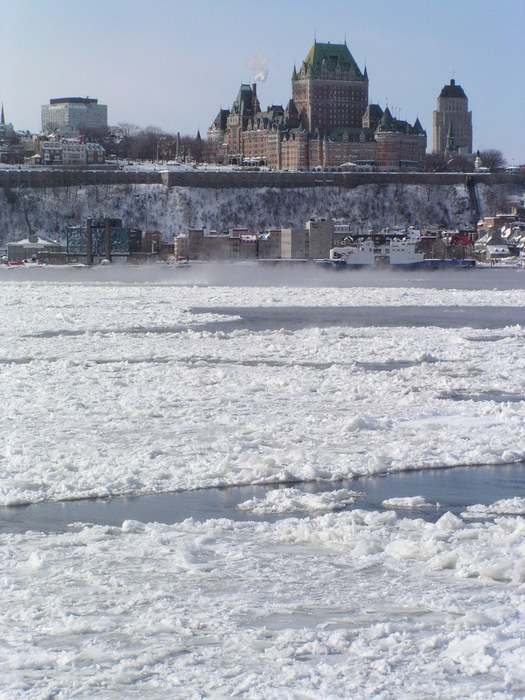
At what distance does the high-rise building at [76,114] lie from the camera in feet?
503

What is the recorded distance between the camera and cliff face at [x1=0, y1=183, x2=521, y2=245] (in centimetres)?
9050

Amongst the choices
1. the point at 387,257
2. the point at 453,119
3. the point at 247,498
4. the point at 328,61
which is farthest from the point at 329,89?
the point at 247,498

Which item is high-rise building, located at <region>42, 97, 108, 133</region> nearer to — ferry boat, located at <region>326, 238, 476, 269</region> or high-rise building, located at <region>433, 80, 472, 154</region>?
high-rise building, located at <region>433, 80, 472, 154</region>

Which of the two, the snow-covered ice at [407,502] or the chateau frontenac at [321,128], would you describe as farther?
the chateau frontenac at [321,128]

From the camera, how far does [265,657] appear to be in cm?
545

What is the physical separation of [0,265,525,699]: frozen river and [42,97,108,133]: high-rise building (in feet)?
465

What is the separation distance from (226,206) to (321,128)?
103ft

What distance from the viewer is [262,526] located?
767 centimetres

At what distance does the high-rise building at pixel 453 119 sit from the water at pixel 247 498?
471 feet

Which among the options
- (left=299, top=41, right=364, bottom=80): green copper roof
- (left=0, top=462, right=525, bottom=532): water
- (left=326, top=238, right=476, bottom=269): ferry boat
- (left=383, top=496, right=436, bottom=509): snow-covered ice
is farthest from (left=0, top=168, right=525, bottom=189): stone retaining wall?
(left=383, top=496, right=436, bottom=509): snow-covered ice

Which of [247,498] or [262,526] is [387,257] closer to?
[247,498]

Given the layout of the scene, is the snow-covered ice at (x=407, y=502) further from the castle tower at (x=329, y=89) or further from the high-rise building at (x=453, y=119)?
the high-rise building at (x=453, y=119)


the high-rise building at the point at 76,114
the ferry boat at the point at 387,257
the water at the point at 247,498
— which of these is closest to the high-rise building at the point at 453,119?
the high-rise building at the point at 76,114

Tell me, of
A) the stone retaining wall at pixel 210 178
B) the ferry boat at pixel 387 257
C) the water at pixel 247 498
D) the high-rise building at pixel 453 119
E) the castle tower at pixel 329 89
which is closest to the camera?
the water at pixel 247 498
